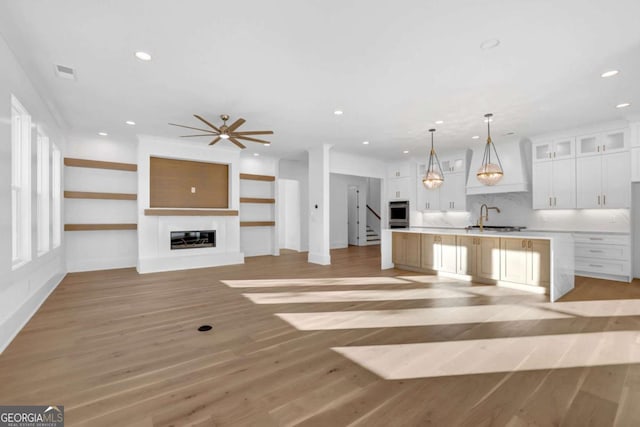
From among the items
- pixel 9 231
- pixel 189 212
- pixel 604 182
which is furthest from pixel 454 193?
pixel 9 231

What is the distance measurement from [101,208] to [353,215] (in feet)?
26.8

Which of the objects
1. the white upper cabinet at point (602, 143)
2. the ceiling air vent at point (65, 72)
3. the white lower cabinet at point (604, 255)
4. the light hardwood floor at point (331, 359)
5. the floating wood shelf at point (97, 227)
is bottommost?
the light hardwood floor at point (331, 359)

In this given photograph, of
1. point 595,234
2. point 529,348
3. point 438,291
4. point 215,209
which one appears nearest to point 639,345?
point 529,348

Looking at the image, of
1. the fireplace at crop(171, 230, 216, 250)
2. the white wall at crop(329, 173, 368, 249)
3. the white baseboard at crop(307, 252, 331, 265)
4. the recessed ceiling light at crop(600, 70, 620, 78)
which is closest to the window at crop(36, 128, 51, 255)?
the fireplace at crop(171, 230, 216, 250)

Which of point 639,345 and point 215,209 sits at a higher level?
point 215,209

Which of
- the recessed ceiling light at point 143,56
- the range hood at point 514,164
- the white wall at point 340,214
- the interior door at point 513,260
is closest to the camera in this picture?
the recessed ceiling light at point 143,56

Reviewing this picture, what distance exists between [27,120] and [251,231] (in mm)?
5764

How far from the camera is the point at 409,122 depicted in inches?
221

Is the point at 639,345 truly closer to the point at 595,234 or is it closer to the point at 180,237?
the point at 595,234

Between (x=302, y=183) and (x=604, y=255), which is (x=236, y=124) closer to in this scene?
(x=302, y=183)

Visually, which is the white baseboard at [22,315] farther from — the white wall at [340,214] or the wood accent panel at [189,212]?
the white wall at [340,214]

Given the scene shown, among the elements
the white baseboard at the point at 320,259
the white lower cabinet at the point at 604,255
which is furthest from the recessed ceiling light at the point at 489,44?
the white baseboard at the point at 320,259

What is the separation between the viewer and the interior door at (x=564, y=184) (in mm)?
6055

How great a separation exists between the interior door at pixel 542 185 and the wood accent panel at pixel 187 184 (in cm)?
732
